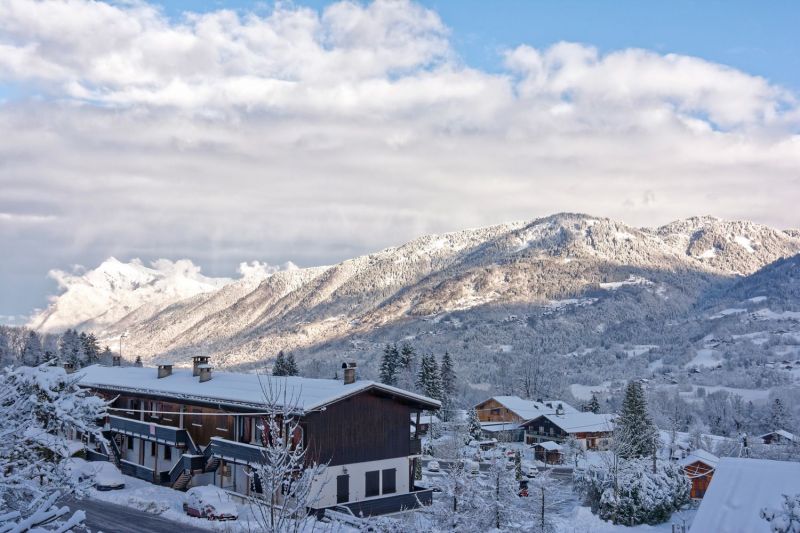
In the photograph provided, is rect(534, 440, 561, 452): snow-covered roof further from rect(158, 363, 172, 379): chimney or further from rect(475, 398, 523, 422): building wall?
rect(158, 363, 172, 379): chimney

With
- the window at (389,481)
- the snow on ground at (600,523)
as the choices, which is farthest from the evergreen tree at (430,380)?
the window at (389,481)

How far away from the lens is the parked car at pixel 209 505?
34531 millimetres

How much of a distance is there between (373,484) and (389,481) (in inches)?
54.0

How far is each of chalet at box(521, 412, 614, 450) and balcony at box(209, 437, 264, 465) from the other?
227 ft

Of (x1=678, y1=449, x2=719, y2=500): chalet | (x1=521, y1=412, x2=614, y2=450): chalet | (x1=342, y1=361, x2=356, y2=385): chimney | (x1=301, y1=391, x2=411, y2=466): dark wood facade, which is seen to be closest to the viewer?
(x1=301, y1=391, x2=411, y2=466): dark wood facade

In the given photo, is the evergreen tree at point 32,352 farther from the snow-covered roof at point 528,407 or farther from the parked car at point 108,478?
the parked car at point 108,478

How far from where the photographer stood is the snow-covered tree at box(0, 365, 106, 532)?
1034cm

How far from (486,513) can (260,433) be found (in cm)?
1420

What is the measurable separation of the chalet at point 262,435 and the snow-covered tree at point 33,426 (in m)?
20.9

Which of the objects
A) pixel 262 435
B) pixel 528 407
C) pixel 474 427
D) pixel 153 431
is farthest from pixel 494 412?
pixel 262 435

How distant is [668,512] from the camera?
54.0 metres

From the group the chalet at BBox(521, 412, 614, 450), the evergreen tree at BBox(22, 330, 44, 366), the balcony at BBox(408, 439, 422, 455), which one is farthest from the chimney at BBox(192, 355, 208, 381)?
the evergreen tree at BBox(22, 330, 44, 366)

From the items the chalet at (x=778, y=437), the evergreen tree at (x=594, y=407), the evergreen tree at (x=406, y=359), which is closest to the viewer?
the chalet at (x=778, y=437)

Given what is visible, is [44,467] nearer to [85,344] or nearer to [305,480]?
[305,480]
